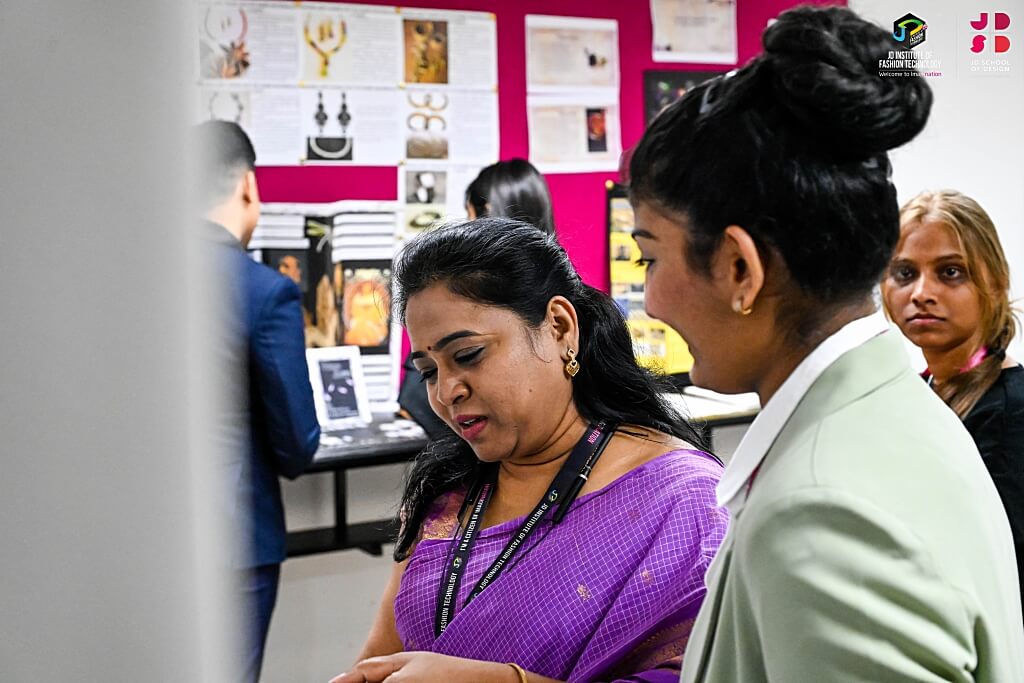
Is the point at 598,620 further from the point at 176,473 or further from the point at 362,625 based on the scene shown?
the point at 362,625

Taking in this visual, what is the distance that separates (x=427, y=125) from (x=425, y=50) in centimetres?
28

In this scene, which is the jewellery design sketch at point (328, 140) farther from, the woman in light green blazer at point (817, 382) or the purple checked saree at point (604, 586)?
the woman in light green blazer at point (817, 382)

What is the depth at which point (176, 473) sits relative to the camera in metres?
0.29

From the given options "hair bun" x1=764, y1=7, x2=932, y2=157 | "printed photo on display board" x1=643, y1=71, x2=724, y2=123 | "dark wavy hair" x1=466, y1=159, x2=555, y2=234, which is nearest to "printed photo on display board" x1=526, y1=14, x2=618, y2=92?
"printed photo on display board" x1=643, y1=71, x2=724, y2=123

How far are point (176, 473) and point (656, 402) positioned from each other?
4.45ft

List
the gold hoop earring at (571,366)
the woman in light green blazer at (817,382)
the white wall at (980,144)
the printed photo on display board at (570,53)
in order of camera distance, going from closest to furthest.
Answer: the woman in light green blazer at (817,382) → the gold hoop earring at (571,366) → the printed photo on display board at (570,53) → the white wall at (980,144)

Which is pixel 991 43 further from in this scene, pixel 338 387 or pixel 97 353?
pixel 97 353

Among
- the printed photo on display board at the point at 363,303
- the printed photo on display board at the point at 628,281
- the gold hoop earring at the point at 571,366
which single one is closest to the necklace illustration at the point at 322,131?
the printed photo on display board at the point at 363,303

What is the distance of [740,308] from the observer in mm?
830

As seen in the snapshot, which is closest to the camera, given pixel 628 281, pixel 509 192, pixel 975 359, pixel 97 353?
pixel 97 353

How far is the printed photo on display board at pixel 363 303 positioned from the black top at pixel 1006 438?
2.27 metres

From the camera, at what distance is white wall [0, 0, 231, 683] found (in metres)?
0.27

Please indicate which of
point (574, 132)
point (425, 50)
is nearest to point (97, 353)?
point (425, 50)

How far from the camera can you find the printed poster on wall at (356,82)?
360 centimetres
